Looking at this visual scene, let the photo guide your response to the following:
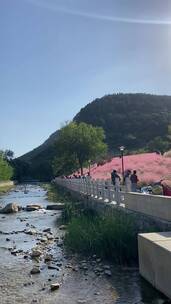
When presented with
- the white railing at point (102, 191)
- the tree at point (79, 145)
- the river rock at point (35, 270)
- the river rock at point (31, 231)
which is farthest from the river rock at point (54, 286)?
the tree at point (79, 145)

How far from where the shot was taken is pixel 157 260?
1040 cm

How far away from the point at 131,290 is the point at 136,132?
490ft

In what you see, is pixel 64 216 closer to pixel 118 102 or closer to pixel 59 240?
pixel 59 240

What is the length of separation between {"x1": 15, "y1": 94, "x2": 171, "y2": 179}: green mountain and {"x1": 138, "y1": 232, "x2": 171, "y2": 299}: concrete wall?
5165 inches

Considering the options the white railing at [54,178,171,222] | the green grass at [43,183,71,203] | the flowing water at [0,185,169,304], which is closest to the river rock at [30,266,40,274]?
the flowing water at [0,185,169,304]

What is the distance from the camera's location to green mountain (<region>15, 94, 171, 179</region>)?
15525 centimetres

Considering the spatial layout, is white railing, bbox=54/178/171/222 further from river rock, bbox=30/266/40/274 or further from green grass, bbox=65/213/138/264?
river rock, bbox=30/266/40/274

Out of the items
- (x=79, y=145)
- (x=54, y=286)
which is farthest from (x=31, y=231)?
(x=79, y=145)

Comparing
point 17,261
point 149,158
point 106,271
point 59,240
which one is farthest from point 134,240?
point 149,158

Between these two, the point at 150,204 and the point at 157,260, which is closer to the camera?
the point at 157,260

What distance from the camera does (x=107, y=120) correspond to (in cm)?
17412

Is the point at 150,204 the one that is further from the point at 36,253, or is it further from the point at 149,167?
the point at 149,167

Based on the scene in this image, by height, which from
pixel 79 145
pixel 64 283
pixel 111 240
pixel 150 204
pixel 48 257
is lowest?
pixel 64 283

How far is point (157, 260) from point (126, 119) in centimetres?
16339
